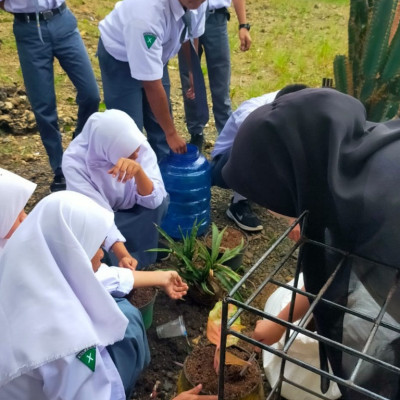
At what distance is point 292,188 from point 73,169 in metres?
1.59

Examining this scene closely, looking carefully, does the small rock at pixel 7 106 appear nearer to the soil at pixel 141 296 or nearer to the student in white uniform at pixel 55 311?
the soil at pixel 141 296

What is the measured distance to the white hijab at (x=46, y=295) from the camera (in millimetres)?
1401

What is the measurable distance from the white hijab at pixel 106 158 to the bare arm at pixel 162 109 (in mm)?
411

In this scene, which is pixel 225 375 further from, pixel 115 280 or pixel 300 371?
pixel 115 280

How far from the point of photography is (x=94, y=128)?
2.55 m

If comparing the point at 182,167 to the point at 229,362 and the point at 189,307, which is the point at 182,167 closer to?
the point at 189,307

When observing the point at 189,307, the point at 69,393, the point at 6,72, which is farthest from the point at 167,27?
the point at 6,72

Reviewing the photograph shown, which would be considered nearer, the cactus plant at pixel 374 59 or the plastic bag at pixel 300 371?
the plastic bag at pixel 300 371

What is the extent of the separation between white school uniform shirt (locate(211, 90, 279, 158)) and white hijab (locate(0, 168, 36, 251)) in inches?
51.7

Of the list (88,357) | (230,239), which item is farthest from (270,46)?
(88,357)

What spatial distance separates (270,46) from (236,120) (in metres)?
4.71

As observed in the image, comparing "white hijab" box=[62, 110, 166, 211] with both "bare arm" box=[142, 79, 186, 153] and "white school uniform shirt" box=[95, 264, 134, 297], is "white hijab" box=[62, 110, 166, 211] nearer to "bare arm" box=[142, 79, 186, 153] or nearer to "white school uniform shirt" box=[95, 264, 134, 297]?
"bare arm" box=[142, 79, 186, 153]

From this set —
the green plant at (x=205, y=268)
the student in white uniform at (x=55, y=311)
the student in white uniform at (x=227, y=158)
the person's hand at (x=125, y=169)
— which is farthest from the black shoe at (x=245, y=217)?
the student in white uniform at (x=55, y=311)

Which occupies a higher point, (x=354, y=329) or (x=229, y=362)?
(x=354, y=329)
